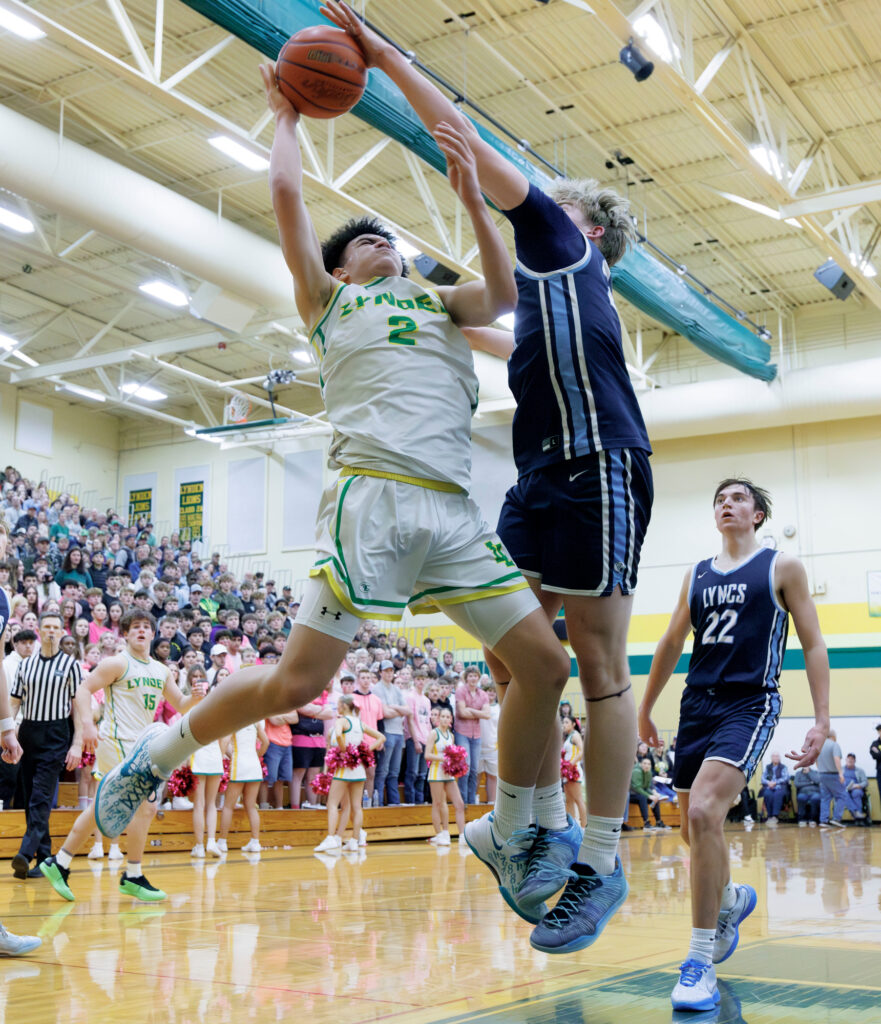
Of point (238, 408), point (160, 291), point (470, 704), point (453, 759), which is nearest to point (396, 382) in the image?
point (453, 759)

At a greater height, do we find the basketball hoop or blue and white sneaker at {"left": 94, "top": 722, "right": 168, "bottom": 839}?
the basketball hoop

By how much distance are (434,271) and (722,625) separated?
39.1ft

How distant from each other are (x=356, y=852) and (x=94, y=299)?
15167mm

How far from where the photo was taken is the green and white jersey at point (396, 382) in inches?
132

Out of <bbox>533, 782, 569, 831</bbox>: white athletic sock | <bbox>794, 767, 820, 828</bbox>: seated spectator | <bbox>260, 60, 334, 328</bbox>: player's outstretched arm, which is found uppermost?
<bbox>260, 60, 334, 328</bbox>: player's outstretched arm

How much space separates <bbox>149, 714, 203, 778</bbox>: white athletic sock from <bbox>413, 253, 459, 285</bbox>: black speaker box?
1252cm

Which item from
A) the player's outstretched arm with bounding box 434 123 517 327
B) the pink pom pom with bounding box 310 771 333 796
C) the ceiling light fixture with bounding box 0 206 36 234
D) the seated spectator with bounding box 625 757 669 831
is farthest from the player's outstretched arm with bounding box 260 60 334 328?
the seated spectator with bounding box 625 757 669 831

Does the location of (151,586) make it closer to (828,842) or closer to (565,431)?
(828,842)

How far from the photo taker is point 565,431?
3471 mm

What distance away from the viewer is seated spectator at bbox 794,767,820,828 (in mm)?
20000

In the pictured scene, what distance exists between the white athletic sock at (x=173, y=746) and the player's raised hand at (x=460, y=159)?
179cm

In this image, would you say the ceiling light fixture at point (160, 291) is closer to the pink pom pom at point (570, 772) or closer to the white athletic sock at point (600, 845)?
the pink pom pom at point (570, 772)

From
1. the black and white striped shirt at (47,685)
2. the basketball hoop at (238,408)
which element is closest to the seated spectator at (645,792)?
the black and white striped shirt at (47,685)

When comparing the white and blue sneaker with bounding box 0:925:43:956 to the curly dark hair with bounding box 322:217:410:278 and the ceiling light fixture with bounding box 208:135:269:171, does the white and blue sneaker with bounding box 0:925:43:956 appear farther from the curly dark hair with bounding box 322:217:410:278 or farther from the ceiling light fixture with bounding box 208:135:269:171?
the ceiling light fixture with bounding box 208:135:269:171
